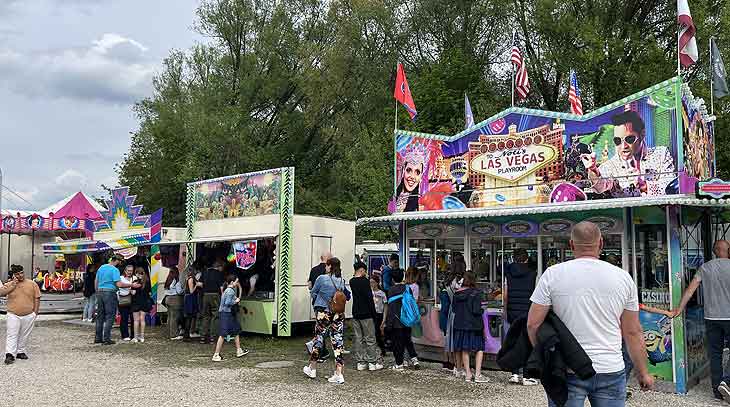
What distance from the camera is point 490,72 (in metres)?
24.9

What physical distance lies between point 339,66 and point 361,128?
2.78m

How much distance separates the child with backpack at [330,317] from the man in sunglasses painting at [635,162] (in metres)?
4.08

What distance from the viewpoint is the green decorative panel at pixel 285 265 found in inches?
475

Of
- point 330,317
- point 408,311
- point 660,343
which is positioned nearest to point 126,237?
point 330,317

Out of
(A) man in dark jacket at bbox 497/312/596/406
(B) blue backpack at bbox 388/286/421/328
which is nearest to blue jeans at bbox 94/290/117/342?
(B) blue backpack at bbox 388/286/421/328

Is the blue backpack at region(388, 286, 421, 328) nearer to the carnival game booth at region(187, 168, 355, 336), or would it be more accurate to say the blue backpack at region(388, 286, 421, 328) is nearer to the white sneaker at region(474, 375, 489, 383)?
the white sneaker at region(474, 375, 489, 383)

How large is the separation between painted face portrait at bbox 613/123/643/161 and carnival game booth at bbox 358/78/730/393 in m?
0.01

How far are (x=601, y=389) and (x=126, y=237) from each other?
13.8 meters

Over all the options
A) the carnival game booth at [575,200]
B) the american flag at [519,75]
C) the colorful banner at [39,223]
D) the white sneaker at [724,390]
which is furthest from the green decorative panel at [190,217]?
the white sneaker at [724,390]

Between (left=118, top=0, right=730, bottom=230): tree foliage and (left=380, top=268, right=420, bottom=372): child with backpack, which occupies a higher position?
(left=118, top=0, right=730, bottom=230): tree foliage

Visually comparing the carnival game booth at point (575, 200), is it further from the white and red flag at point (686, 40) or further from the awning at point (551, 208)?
the white and red flag at point (686, 40)

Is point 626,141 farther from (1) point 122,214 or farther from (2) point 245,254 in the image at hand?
(1) point 122,214

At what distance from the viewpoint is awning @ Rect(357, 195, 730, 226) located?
7.54 meters

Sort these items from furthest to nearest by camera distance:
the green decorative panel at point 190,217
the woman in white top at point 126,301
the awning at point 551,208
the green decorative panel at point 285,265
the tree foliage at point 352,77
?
the tree foliage at point 352,77 → the green decorative panel at point 190,217 → the green decorative panel at point 285,265 → the woman in white top at point 126,301 → the awning at point 551,208
